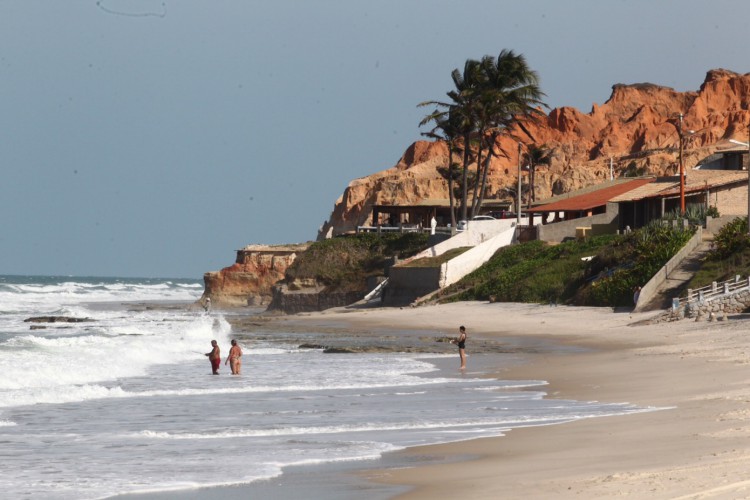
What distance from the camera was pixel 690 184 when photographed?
196 ft

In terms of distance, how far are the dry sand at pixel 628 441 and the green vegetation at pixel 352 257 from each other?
39.3 metres

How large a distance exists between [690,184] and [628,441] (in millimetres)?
48363

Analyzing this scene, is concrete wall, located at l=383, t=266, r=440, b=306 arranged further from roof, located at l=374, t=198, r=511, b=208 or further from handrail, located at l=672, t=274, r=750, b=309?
handrail, located at l=672, t=274, r=750, b=309

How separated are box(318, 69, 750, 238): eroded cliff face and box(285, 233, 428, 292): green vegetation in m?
47.1

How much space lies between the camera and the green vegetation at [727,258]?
39375 mm

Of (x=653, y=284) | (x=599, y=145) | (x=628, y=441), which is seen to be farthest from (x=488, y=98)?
(x=599, y=145)

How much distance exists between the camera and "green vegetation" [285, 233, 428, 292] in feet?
228

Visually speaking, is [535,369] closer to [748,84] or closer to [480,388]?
[480,388]

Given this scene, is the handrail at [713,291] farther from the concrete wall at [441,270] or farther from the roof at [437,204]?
the roof at [437,204]

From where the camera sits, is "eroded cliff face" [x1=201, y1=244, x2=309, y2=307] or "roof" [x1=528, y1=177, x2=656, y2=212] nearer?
"roof" [x1=528, y1=177, x2=656, y2=212]

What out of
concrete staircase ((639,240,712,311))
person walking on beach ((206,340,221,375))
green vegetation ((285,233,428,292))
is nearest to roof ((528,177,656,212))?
green vegetation ((285,233,428,292))

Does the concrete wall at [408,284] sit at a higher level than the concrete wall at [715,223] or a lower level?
lower

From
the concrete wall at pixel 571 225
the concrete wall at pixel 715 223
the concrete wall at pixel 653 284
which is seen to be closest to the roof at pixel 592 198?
the concrete wall at pixel 571 225

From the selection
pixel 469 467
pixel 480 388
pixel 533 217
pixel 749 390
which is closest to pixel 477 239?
pixel 533 217
